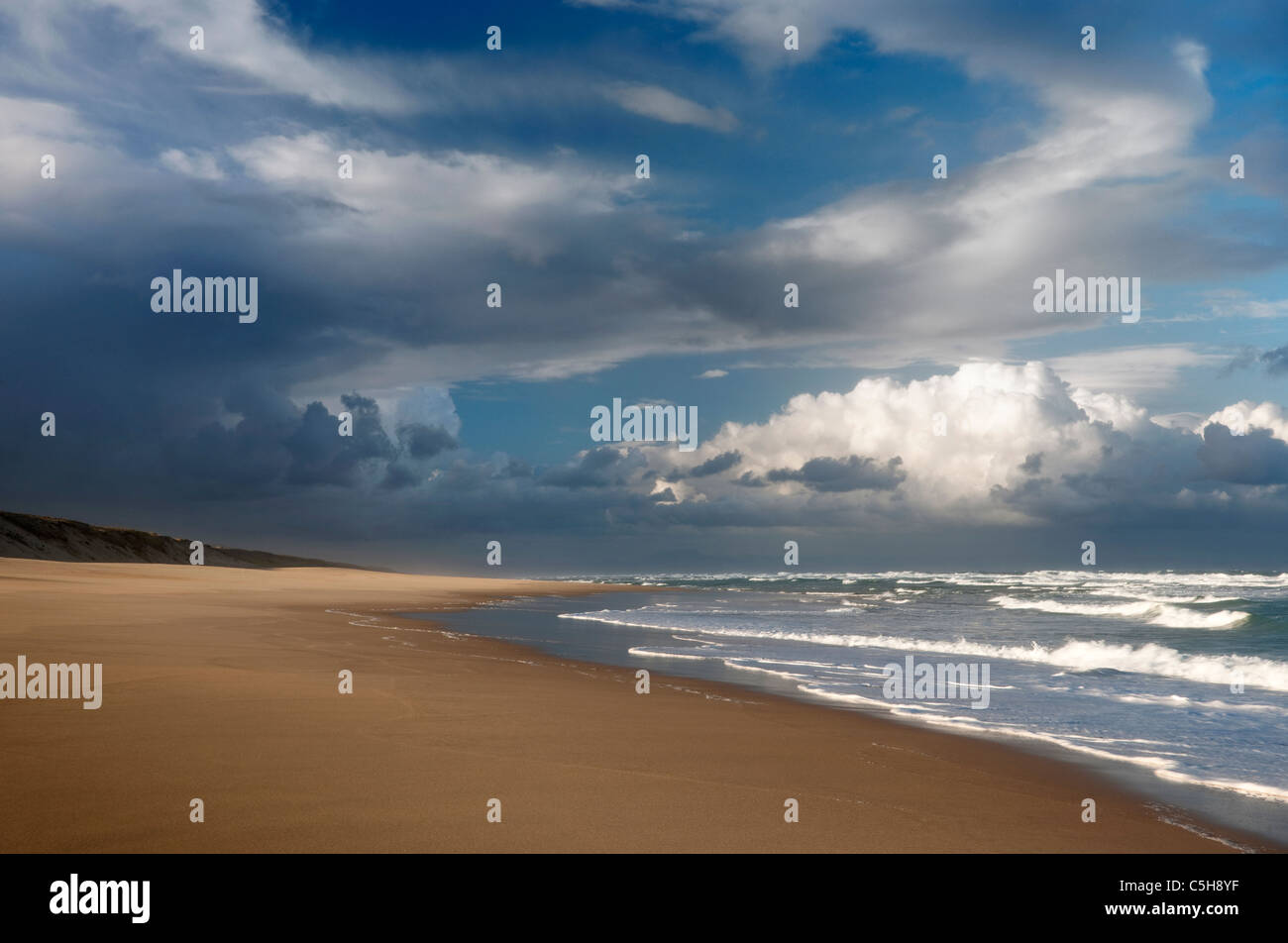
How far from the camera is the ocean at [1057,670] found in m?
9.12

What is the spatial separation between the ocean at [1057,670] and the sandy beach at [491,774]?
→ 4.16 ft

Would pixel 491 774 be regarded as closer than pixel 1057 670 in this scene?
Yes

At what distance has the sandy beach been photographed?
5.45 m

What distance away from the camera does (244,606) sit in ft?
98.2

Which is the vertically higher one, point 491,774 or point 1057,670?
point 491,774

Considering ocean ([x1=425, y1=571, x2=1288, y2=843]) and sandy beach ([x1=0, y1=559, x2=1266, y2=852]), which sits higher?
sandy beach ([x1=0, y1=559, x2=1266, y2=852])

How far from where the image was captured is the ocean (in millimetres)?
9125

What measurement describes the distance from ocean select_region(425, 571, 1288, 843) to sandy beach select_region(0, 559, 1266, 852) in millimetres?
1268

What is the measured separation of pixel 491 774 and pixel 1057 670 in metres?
15.6

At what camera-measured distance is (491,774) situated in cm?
694

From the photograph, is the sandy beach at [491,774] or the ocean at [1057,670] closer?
the sandy beach at [491,774]

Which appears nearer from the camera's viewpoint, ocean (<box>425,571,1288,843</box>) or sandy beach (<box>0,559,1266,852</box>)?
sandy beach (<box>0,559,1266,852</box>)
